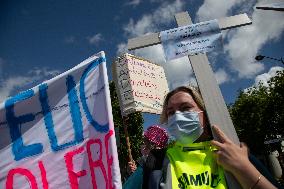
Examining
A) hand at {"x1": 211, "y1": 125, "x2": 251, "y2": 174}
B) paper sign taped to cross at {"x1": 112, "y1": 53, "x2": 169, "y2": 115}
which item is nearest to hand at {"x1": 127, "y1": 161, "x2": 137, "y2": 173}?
paper sign taped to cross at {"x1": 112, "y1": 53, "x2": 169, "y2": 115}

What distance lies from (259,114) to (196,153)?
3883 centimetres

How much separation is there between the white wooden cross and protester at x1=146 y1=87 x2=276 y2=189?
0.10m

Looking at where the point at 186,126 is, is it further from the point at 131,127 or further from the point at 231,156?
the point at 131,127

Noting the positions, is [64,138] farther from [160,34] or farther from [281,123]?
[281,123]

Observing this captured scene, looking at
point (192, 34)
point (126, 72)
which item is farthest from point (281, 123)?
point (192, 34)

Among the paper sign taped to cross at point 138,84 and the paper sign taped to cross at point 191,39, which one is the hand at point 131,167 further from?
the paper sign taped to cross at point 191,39

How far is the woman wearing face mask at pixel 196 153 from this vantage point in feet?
6.63

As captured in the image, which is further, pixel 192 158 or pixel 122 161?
pixel 122 161

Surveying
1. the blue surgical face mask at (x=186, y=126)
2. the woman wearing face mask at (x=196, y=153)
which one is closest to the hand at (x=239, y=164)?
the woman wearing face mask at (x=196, y=153)

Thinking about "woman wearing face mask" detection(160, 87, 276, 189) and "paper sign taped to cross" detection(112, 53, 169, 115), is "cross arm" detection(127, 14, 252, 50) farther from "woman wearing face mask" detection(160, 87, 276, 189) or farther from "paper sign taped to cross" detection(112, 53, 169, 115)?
"paper sign taped to cross" detection(112, 53, 169, 115)

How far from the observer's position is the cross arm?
302 centimetres

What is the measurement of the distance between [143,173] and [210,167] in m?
0.42

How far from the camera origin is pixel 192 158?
2318 millimetres

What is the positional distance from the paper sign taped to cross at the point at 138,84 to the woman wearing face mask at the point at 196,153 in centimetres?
428
